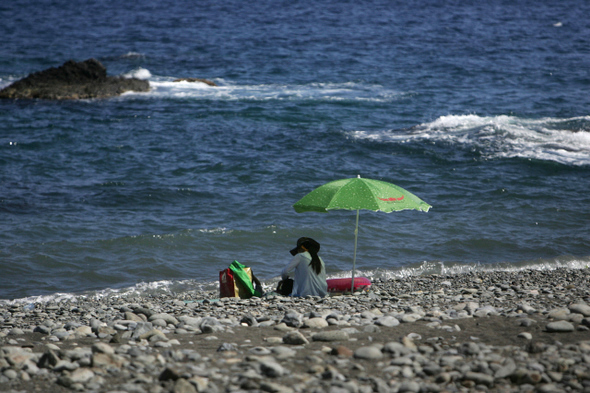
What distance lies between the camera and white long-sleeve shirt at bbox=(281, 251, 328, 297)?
948 centimetres

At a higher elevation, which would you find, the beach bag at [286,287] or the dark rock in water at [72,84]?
the dark rock in water at [72,84]

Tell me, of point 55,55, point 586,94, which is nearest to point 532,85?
point 586,94

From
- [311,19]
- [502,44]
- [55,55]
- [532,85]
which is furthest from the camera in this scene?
[311,19]

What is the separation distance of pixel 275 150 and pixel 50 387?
16.5m

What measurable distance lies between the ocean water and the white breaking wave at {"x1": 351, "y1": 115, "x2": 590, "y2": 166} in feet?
0.40

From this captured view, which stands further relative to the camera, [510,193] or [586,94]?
[586,94]

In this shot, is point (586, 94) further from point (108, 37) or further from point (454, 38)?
point (108, 37)

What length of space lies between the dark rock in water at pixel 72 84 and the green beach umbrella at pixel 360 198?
2263cm

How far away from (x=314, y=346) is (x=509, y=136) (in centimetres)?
1935

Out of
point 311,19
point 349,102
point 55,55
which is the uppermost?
point 311,19

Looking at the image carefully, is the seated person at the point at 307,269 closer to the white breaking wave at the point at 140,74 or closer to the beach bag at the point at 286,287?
the beach bag at the point at 286,287

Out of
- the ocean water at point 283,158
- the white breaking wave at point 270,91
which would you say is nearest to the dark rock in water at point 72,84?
the ocean water at point 283,158

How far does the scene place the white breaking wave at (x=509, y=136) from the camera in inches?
827

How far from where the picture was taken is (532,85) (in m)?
33.0
